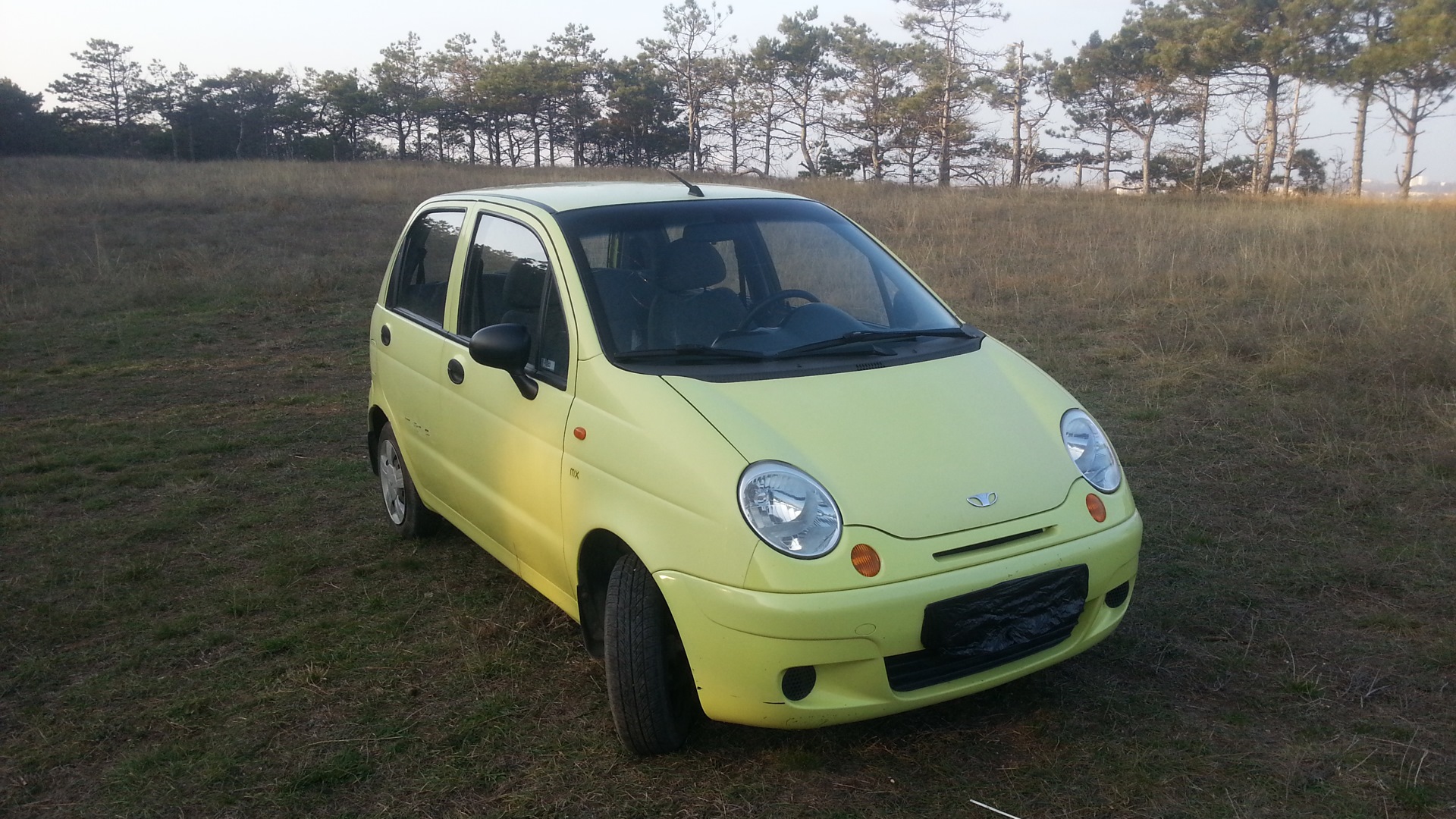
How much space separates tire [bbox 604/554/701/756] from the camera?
2832 mm

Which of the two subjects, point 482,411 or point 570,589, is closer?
point 570,589

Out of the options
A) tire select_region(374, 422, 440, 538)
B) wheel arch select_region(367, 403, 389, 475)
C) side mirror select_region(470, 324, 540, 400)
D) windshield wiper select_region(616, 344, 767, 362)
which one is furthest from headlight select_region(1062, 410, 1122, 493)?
wheel arch select_region(367, 403, 389, 475)

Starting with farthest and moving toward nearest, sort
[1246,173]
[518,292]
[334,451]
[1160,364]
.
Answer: [1246,173]
[1160,364]
[334,451]
[518,292]

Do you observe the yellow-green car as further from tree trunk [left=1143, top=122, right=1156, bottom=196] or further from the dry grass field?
tree trunk [left=1143, top=122, right=1156, bottom=196]

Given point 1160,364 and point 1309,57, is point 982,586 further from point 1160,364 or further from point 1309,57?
point 1309,57

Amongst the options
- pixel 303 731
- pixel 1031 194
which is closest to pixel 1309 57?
pixel 1031 194

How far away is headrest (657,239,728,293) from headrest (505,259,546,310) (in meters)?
0.42

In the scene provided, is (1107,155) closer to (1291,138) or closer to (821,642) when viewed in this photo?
(1291,138)

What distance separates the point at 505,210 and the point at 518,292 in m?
0.45

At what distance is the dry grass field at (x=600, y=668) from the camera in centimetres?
283

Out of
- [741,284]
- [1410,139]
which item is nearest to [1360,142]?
[1410,139]

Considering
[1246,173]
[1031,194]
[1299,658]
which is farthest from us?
[1246,173]

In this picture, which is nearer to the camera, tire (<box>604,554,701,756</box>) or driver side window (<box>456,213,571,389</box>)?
tire (<box>604,554,701,756</box>)

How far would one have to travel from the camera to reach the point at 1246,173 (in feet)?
112
